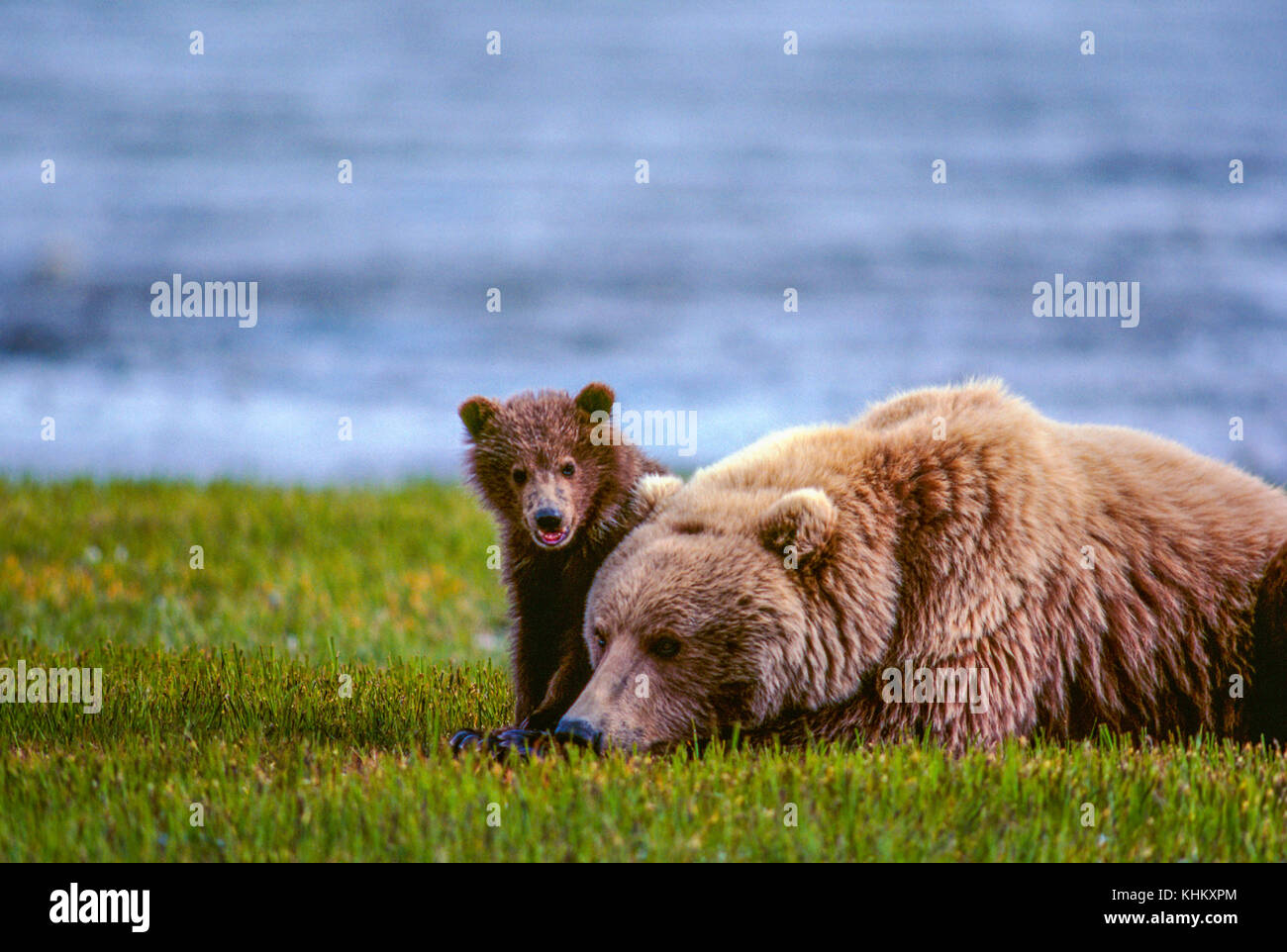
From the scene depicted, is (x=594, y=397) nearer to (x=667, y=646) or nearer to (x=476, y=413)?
(x=476, y=413)

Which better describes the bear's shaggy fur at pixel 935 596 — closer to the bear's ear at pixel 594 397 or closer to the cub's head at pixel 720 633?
the cub's head at pixel 720 633

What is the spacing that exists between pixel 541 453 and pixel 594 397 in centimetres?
47

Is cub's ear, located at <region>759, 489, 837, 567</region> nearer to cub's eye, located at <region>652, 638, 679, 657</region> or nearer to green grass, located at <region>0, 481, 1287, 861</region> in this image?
cub's eye, located at <region>652, 638, 679, 657</region>

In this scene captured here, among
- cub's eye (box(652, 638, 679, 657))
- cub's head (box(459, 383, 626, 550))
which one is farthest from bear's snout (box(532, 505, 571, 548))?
cub's eye (box(652, 638, 679, 657))

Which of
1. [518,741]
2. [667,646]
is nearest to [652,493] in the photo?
[667,646]

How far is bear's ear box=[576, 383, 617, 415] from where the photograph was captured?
6.61 m

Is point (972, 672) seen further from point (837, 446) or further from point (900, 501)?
point (837, 446)

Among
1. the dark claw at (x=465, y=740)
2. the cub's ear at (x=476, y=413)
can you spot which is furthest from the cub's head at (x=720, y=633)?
the cub's ear at (x=476, y=413)

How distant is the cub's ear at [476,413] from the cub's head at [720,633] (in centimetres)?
167

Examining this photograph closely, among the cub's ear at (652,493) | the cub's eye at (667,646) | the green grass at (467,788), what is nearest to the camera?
the green grass at (467,788)

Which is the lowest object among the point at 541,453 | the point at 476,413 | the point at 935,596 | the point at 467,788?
the point at 467,788

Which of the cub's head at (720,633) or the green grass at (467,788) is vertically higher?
the cub's head at (720,633)

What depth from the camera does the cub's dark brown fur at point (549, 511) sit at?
19.5 feet

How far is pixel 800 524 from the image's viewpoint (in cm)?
519
